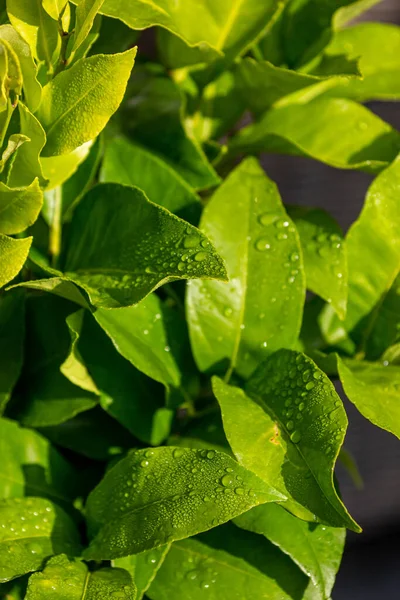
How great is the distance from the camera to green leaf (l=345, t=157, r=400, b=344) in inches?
14.5

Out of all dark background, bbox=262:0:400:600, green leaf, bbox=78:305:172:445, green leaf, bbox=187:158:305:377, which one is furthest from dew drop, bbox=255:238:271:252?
dark background, bbox=262:0:400:600

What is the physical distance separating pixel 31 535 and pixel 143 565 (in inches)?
2.4

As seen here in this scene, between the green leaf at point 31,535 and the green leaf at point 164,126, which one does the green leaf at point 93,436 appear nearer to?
the green leaf at point 31,535

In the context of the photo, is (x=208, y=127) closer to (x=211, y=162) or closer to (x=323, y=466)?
(x=211, y=162)

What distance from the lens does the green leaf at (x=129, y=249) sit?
0.27 meters

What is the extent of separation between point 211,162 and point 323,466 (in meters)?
0.25

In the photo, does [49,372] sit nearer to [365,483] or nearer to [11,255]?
[11,255]

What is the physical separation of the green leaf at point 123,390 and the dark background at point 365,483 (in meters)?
0.61

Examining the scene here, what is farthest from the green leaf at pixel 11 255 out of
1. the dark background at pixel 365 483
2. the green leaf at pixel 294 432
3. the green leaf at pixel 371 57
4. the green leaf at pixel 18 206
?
the dark background at pixel 365 483

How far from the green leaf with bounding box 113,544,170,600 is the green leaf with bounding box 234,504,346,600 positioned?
0.14 ft

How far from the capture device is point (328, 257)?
1.24 ft

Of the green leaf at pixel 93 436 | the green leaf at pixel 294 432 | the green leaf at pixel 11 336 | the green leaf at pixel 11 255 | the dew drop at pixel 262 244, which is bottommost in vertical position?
the green leaf at pixel 93 436

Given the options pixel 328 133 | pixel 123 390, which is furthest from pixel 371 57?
pixel 123 390

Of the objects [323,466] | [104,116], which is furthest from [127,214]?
[323,466]
